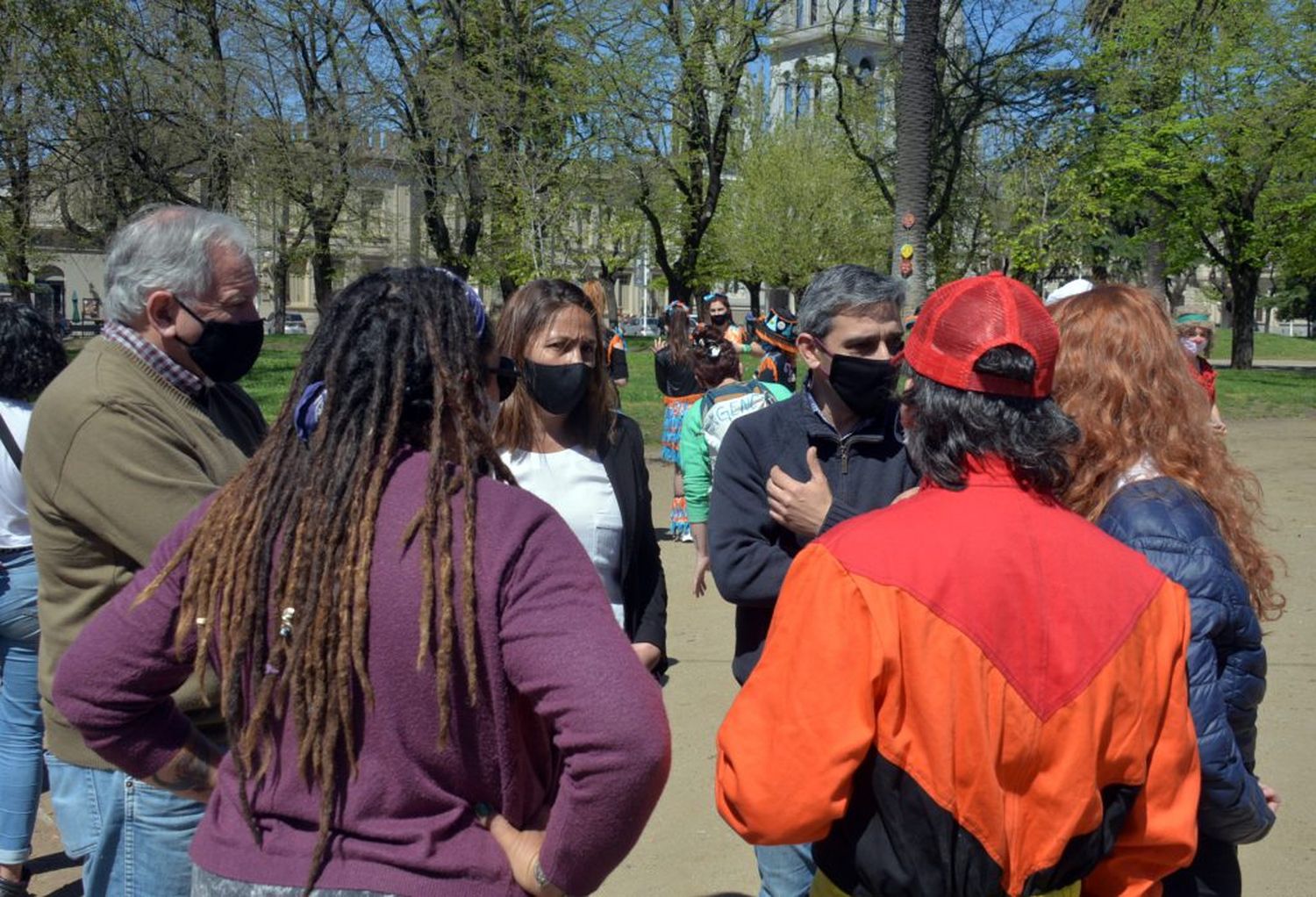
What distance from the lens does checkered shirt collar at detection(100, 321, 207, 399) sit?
8.65 feet

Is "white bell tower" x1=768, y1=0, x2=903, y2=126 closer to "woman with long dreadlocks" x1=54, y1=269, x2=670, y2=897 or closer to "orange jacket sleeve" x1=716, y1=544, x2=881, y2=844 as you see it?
"orange jacket sleeve" x1=716, y1=544, x2=881, y2=844

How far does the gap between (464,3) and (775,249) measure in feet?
92.4

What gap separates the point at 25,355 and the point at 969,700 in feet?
11.3

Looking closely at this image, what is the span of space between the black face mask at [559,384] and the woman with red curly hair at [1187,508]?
4.50 ft

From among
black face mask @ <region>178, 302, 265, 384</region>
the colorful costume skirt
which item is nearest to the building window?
the colorful costume skirt

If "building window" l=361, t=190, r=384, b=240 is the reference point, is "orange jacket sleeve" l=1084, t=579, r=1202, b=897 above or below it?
below

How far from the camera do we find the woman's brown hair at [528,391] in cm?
354

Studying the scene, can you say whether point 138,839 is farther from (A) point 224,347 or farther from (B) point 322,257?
(B) point 322,257

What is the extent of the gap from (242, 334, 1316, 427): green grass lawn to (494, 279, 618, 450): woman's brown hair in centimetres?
1089

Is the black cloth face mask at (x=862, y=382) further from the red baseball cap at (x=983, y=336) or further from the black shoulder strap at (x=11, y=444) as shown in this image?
the black shoulder strap at (x=11, y=444)

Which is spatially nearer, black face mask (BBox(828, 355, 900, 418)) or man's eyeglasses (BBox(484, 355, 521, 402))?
man's eyeglasses (BBox(484, 355, 521, 402))

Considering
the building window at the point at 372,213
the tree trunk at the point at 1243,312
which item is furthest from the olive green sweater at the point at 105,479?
the tree trunk at the point at 1243,312

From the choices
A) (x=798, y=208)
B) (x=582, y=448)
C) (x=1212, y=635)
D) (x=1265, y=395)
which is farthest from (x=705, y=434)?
(x=798, y=208)

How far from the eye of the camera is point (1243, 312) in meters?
34.2
